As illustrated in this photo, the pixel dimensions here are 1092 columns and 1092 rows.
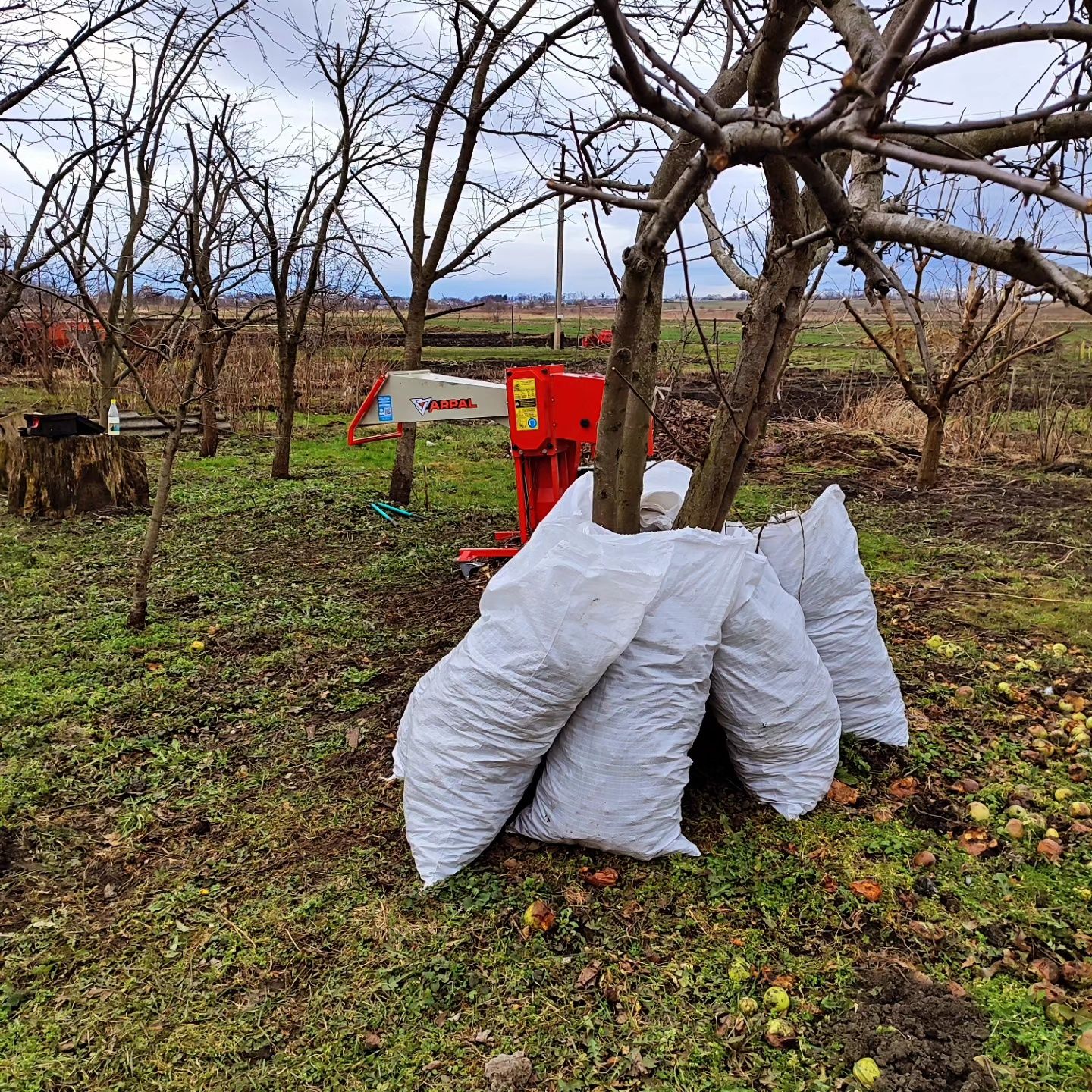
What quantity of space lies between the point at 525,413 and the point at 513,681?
2338mm

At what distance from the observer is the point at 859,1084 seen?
155 centimetres

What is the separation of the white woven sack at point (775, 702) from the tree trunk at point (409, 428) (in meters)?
4.11

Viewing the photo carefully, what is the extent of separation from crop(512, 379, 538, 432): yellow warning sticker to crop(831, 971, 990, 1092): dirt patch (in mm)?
2949


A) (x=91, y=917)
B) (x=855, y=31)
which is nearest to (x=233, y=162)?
(x=855, y=31)

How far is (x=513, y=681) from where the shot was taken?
2.02m

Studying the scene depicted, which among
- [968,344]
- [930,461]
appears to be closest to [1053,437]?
[930,461]

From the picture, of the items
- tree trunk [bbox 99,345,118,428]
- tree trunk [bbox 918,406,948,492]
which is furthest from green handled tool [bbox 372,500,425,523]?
tree trunk [bbox 918,406,948,492]

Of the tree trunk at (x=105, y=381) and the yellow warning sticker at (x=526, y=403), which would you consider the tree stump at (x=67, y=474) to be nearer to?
the tree trunk at (x=105, y=381)

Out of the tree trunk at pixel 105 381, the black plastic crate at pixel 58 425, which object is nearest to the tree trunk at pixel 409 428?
the black plastic crate at pixel 58 425

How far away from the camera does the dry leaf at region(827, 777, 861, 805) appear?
244cm

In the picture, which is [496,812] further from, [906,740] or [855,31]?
[855,31]

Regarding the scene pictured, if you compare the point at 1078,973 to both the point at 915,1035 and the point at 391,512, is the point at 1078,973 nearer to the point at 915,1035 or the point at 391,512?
the point at 915,1035

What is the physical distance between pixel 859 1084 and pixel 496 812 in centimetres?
101

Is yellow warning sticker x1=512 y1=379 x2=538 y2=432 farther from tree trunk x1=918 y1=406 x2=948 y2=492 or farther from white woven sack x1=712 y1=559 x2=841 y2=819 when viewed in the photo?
tree trunk x1=918 y1=406 x2=948 y2=492
